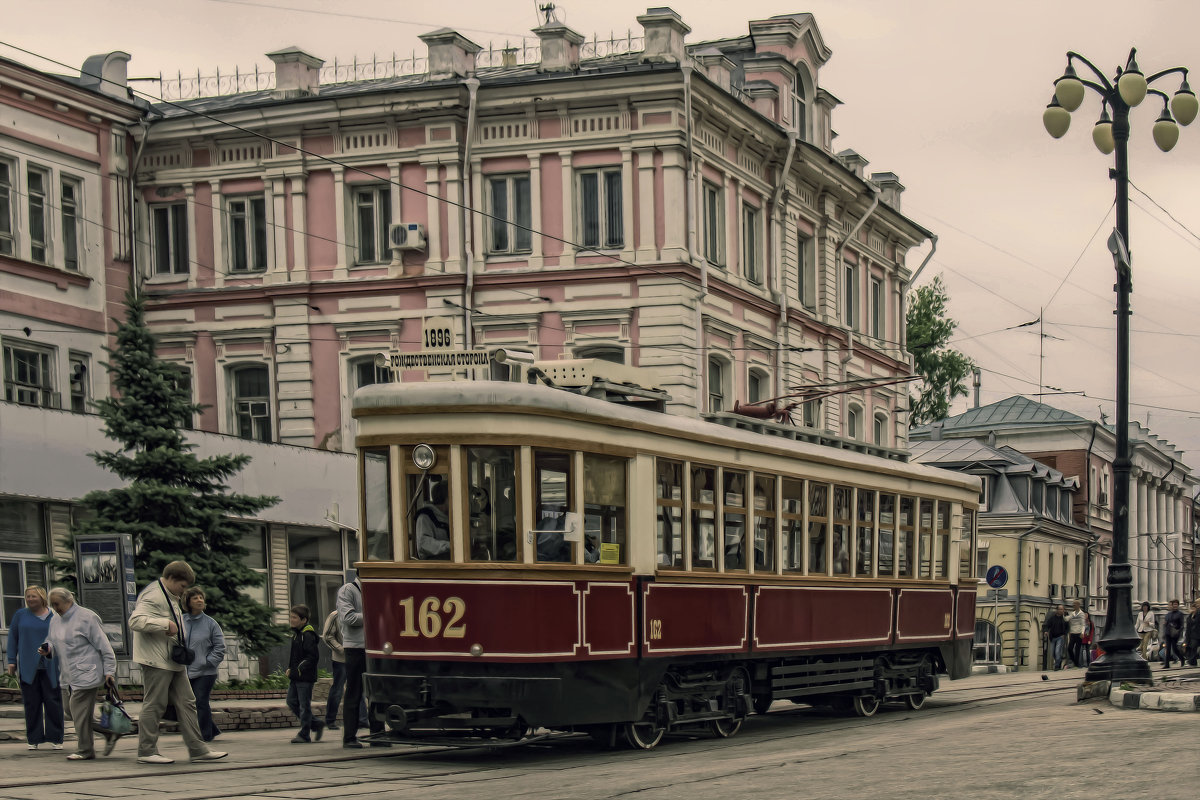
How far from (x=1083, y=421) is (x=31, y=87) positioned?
2061 inches

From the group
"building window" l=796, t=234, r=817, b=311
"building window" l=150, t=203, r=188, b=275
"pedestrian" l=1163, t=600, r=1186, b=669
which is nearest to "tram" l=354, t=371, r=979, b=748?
"building window" l=150, t=203, r=188, b=275

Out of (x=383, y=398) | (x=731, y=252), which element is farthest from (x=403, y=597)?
(x=731, y=252)

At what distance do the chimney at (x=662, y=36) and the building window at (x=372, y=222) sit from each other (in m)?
5.14

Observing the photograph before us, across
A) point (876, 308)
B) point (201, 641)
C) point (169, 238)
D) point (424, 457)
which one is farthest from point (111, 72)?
point (424, 457)

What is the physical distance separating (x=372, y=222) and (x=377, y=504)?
18300 millimetres

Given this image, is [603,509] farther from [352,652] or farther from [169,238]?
[169,238]

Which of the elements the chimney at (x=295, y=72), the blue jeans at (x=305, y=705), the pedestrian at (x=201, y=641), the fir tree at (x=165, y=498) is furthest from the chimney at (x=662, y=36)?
the pedestrian at (x=201, y=641)

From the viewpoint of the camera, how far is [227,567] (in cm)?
2255

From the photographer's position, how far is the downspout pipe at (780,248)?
34.1m

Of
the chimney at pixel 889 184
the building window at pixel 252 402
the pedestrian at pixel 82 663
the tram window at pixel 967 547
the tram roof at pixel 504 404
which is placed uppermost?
the chimney at pixel 889 184

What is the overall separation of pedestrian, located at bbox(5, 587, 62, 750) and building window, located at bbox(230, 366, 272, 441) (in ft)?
56.8

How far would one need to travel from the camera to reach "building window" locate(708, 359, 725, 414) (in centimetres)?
3206

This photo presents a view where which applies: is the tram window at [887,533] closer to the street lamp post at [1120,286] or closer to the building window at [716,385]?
the street lamp post at [1120,286]

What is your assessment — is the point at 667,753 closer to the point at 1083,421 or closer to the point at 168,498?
the point at 168,498
